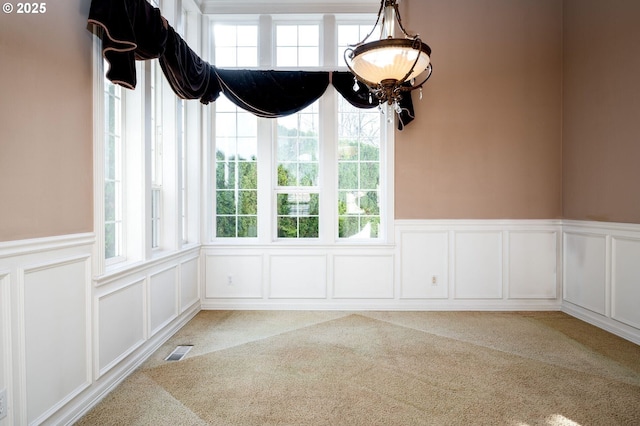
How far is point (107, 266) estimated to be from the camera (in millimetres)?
2518

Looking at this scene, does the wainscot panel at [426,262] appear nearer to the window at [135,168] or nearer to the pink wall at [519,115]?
the pink wall at [519,115]

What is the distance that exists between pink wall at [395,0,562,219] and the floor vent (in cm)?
308

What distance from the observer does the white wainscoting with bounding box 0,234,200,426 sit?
1.65 m

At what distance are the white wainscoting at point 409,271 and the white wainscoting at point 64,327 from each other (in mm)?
1394

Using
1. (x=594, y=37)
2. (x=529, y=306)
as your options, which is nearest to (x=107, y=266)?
(x=529, y=306)

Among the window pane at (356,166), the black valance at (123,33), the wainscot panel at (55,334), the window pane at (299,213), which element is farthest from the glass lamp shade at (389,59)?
the window pane at (299,213)

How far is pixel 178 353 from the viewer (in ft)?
9.75

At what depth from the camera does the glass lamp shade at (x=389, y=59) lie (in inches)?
78.0

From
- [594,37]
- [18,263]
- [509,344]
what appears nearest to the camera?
[18,263]

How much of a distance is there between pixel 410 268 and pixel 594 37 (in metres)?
3.04

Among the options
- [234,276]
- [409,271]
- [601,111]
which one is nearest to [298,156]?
[234,276]

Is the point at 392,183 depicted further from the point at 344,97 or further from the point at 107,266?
the point at 107,266
